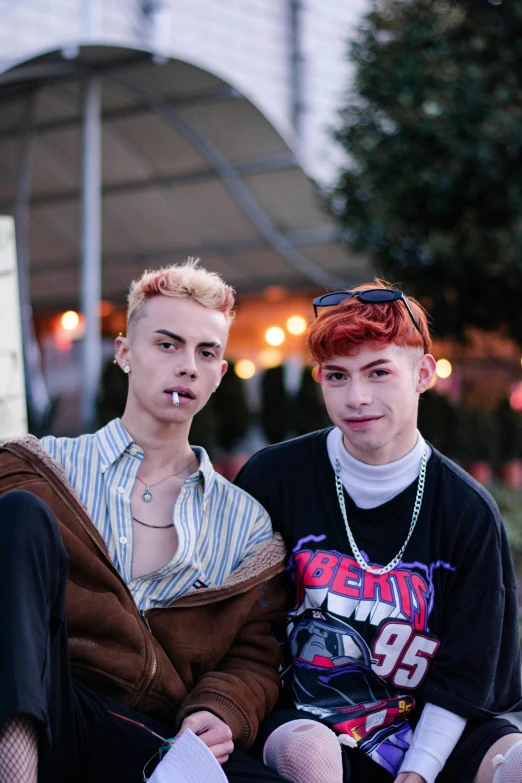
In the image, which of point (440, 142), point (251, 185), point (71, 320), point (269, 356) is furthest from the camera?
point (269, 356)

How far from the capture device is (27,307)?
30.8ft

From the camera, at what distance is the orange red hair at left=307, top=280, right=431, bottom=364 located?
2.42 meters

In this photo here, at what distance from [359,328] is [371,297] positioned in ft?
0.42

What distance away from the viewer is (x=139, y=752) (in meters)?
2.11

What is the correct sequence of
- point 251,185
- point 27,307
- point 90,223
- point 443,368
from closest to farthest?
point 90,223 < point 27,307 < point 251,185 < point 443,368

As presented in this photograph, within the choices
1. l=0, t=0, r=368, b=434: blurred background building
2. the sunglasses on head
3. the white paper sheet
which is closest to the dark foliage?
l=0, t=0, r=368, b=434: blurred background building

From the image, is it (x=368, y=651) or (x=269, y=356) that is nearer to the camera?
(x=368, y=651)

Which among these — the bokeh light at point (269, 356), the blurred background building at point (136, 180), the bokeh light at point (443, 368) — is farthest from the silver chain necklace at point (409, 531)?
the bokeh light at point (269, 356)

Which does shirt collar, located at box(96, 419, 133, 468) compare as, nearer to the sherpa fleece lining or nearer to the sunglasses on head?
the sherpa fleece lining

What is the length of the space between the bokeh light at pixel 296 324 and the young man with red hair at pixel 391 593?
12.6m

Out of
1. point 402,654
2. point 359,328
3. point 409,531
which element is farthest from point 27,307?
point 402,654

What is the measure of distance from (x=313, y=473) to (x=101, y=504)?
2.11 feet

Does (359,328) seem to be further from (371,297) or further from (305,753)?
Result: (305,753)

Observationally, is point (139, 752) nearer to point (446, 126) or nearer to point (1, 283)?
point (1, 283)
